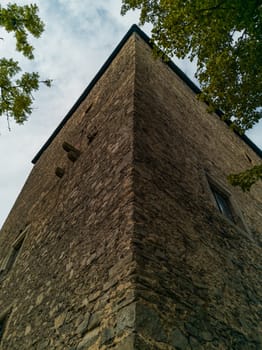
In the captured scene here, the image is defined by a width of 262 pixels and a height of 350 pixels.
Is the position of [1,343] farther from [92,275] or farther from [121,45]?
[121,45]

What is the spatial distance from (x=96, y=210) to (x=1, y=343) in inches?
112

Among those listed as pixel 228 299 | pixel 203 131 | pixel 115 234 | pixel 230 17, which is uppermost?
pixel 230 17

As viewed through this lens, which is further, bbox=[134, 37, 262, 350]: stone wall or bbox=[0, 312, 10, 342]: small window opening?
bbox=[0, 312, 10, 342]: small window opening

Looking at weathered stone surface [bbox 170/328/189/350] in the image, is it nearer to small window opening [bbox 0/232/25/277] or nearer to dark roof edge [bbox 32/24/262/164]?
small window opening [bbox 0/232/25/277]

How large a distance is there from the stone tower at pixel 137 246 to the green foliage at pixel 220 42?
1.29 metres

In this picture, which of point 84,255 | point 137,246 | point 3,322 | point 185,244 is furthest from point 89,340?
point 3,322

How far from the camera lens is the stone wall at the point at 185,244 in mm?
2736

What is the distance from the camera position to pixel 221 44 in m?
4.95

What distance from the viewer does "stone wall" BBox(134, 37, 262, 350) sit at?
2.74m

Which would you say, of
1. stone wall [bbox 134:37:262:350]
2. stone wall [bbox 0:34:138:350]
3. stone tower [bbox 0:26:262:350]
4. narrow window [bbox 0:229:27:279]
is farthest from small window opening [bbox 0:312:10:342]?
stone wall [bbox 134:37:262:350]

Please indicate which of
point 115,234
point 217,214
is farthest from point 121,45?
point 115,234

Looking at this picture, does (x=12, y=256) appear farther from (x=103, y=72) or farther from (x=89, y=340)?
(x=103, y=72)

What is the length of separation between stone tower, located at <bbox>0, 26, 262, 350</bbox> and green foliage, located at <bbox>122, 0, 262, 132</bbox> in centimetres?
129

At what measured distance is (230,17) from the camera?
158 inches
